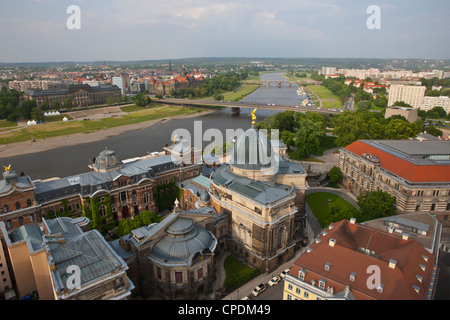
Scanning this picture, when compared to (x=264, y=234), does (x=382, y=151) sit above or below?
above

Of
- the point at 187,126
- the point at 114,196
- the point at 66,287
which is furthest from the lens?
the point at 187,126

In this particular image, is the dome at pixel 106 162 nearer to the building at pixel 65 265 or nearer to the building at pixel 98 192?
the building at pixel 98 192

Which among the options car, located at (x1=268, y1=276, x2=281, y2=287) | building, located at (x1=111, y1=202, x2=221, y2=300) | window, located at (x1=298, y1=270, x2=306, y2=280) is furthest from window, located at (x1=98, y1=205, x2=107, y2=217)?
window, located at (x1=298, y1=270, x2=306, y2=280)

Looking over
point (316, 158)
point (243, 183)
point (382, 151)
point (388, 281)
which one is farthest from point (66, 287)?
point (316, 158)

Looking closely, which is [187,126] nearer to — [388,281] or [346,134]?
[346,134]

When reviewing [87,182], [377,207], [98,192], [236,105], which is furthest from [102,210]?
[236,105]

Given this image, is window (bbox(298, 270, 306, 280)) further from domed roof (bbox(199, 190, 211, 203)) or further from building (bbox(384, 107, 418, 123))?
building (bbox(384, 107, 418, 123))
